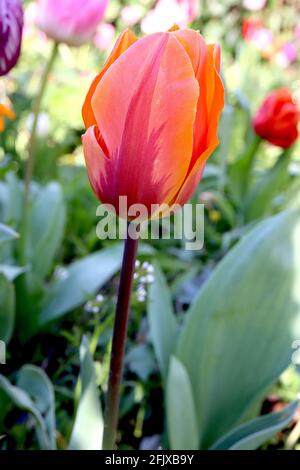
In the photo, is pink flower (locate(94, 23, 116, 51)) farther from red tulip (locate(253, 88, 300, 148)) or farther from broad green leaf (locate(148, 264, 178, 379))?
broad green leaf (locate(148, 264, 178, 379))

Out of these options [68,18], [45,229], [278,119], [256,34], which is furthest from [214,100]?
[256,34]

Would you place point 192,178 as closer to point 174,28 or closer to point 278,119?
point 174,28

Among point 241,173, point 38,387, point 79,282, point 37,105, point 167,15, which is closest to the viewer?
point 38,387

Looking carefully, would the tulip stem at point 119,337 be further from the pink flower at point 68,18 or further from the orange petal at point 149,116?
the pink flower at point 68,18

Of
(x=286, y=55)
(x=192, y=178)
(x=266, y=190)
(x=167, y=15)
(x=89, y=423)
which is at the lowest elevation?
(x=89, y=423)

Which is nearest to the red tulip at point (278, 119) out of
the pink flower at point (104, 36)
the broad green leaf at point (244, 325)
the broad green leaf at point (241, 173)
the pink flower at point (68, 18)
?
the broad green leaf at point (241, 173)

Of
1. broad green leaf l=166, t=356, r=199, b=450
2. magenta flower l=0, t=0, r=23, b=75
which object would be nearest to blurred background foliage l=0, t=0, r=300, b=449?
broad green leaf l=166, t=356, r=199, b=450

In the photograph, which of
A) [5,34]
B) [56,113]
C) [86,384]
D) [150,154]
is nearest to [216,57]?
[150,154]
